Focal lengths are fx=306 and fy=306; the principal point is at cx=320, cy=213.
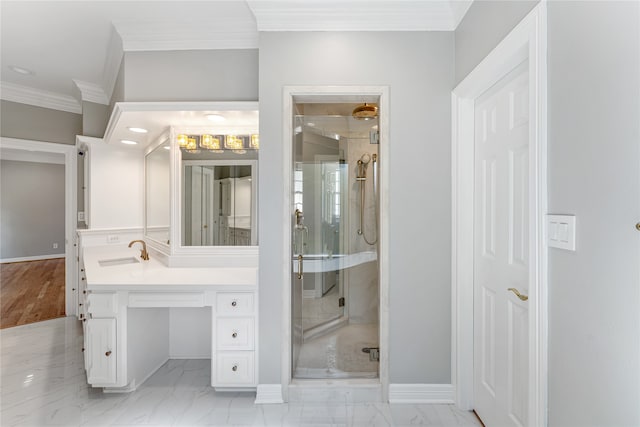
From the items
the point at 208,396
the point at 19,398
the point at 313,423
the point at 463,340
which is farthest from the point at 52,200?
the point at 463,340

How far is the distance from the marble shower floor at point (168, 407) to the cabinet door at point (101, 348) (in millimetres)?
163

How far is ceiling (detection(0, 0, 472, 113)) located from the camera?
1.90 meters

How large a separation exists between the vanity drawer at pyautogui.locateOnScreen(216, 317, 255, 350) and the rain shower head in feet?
5.36

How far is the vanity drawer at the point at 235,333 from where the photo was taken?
2.02 metres

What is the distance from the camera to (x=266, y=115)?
1.97 m

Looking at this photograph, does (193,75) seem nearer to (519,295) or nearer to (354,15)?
(354,15)

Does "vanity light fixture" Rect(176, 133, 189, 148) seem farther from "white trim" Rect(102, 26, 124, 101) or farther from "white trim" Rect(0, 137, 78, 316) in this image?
"white trim" Rect(0, 137, 78, 316)

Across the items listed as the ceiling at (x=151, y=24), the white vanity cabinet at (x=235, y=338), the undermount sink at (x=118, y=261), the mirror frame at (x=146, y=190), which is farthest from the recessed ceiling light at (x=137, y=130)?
the white vanity cabinet at (x=235, y=338)

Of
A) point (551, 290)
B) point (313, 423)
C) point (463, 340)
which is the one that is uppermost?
point (551, 290)

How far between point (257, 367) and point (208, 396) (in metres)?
0.42

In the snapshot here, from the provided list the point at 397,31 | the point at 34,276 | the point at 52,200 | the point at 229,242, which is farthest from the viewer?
the point at 52,200

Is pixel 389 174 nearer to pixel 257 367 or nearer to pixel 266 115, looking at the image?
pixel 266 115

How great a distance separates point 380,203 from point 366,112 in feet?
2.56

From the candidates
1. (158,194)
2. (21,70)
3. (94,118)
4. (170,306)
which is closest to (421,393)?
(170,306)
